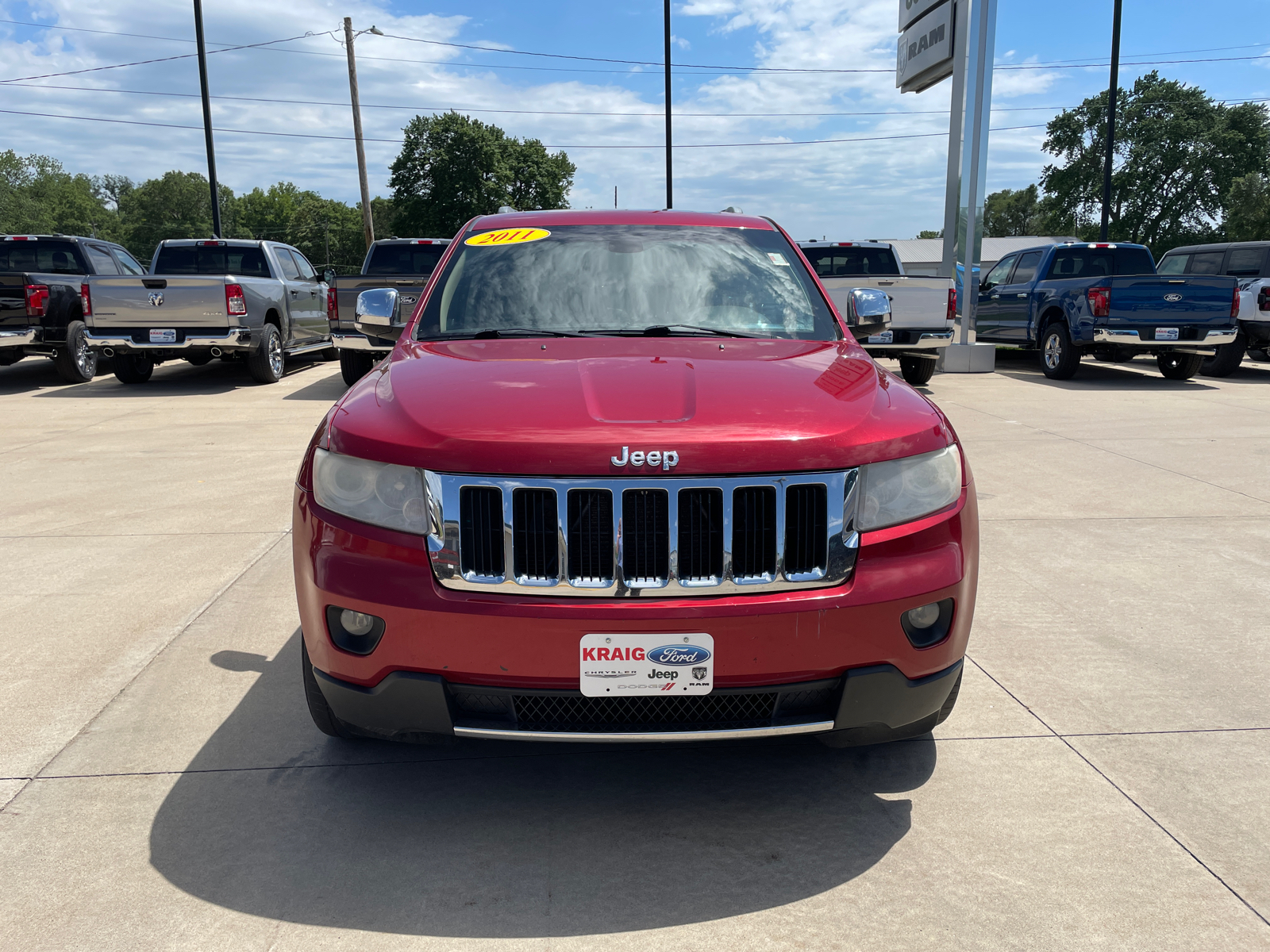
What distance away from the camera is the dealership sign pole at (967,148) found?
53.9ft

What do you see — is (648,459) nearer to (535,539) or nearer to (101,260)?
(535,539)

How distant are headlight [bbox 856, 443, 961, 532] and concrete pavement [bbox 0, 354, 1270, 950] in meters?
0.88

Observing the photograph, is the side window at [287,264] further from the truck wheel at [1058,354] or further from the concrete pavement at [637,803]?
the truck wheel at [1058,354]

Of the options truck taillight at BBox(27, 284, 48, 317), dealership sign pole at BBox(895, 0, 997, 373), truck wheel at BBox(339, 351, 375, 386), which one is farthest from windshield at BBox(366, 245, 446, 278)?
dealership sign pole at BBox(895, 0, 997, 373)

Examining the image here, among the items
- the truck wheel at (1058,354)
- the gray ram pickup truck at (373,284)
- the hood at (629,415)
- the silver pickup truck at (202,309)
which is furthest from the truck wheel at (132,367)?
the truck wheel at (1058,354)

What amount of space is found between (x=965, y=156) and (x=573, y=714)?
16676mm

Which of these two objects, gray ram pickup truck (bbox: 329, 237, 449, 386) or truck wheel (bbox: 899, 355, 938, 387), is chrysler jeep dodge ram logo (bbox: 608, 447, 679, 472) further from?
truck wheel (bbox: 899, 355, 938, 387)

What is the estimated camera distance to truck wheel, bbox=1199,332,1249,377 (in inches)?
589

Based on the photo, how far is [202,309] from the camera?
12922 millimetres

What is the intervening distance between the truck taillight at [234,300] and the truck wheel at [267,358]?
616mm

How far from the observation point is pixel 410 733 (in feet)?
8.34

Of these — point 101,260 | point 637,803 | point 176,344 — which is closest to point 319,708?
point 637,803

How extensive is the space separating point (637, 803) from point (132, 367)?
13.8 meters

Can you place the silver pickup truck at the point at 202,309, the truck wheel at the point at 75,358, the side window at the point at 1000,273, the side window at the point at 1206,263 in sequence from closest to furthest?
1. the silver pickup truck at the point at 202,309
2. the truck wheel at the point at 75,358
3. the side window at the point at 1206,263
4. the side window at the point at 1000,273
